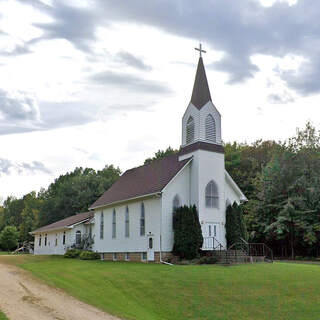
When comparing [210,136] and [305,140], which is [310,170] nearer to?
[305,140]

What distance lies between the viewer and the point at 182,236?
2836cm

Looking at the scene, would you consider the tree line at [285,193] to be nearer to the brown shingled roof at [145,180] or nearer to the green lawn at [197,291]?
the brown shingled roof at [145,180]

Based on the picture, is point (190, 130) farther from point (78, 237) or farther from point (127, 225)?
point (78, 237)

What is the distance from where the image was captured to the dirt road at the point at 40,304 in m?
13.3

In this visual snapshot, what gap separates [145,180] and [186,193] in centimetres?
504

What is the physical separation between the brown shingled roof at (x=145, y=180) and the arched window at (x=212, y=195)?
2537 millimetres

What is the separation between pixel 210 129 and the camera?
31.4 m

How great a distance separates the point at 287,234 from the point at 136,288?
2810 cm

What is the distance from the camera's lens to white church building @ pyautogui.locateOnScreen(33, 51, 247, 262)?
2959 cm

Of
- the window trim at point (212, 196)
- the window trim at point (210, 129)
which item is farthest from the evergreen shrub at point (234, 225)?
the window trim at point (210, 129)

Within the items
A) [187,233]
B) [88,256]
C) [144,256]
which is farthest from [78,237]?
[187,233]

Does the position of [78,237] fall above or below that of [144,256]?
above

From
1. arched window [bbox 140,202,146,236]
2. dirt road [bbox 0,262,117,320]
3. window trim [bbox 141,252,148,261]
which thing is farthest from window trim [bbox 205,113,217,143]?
dirt road [bbox 0,262,117,320]

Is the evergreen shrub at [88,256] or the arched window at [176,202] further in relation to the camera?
the evergreen shrub at [88,256]
